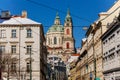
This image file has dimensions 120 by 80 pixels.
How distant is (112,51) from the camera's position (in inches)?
2247

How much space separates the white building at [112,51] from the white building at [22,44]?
19.0 metres

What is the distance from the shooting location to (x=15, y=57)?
8025 cm

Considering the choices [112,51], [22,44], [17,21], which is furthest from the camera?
[17,21]

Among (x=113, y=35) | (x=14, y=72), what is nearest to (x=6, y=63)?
(x=14, y=72)

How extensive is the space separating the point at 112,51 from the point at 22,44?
28.6 metres

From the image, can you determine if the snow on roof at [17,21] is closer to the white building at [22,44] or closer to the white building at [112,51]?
the white building at [22,44]

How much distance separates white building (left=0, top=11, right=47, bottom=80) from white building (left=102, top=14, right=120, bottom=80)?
19.0 m

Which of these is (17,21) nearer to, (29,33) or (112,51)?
(29,33)

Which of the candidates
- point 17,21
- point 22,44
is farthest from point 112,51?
Result: point 17,21

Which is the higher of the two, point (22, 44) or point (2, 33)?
point (2, 33)

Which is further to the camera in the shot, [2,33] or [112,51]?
[2,33]

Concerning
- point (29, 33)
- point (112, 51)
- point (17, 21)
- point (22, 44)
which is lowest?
point (112, 51)

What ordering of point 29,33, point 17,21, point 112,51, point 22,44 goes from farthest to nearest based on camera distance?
point 17,21, point 29,33, point 22,44, point 112,51

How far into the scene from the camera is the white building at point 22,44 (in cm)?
8007
